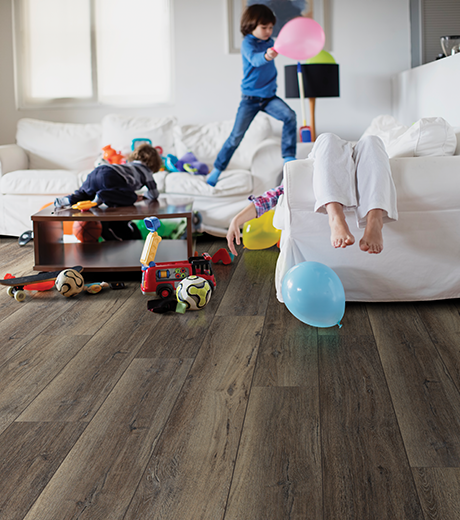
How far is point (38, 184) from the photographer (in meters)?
3.93

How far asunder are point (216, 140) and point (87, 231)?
1.52m

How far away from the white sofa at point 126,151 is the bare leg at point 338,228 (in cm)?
175

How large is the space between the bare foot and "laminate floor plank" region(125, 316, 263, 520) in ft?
1.55

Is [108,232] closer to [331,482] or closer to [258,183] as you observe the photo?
[258,183]

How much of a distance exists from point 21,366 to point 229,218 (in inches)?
86.9

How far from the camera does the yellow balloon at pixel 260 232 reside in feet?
10.1

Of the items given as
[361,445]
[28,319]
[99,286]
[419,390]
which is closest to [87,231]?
[99,286]

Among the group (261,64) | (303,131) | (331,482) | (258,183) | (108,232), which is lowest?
(331,482)

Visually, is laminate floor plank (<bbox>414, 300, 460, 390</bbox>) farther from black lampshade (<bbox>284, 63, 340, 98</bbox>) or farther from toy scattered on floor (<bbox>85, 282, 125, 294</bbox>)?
black lampshade (<bbox>284, 63, 340, 98</bbox>)

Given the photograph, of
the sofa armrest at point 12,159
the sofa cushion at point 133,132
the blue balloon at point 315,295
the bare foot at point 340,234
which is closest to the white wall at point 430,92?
the bare foot at point 340,234

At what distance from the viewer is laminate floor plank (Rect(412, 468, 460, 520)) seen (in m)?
1.06

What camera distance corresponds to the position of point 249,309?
7.69ft

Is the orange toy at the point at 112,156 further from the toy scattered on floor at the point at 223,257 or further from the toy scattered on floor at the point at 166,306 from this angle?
the toy scattered on floor at the point at 166,306

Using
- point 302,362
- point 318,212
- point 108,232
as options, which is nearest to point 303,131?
point 108,232
